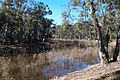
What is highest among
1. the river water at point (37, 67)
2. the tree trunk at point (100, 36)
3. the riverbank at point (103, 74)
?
the tree trunk at point (100, 36)

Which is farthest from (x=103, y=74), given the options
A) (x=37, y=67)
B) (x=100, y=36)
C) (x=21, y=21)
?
(x=21, y=21)

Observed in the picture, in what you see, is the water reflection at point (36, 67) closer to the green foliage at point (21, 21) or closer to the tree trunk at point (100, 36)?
the tree trunk at point (100, 36)

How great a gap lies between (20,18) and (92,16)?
61.2 m

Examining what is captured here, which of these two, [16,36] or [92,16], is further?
[16,36]

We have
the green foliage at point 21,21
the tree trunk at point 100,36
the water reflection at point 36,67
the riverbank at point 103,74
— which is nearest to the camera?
the riverbank at point 103,74

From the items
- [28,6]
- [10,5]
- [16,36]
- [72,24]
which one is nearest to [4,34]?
[16,36]

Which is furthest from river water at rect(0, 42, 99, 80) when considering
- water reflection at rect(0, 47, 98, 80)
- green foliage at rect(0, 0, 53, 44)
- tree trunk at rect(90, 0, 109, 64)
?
green foliage at rect(0, 0, 53, 44)

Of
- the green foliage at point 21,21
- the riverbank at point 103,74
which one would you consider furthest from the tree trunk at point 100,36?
the green foliage at point 21,21

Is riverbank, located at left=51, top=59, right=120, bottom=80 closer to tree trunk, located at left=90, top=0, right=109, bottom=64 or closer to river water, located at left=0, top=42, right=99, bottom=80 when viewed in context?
tree trunk, located at left=90, top=0, right=109, bottom=64

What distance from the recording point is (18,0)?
76.0 meters

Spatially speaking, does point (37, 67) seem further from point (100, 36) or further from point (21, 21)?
point (21, 21)

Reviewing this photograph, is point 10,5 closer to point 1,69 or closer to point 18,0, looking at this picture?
point 18,0

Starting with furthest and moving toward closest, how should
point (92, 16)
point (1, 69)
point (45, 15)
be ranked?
point (45, 15) < point (92, 16) < point (1, 69)

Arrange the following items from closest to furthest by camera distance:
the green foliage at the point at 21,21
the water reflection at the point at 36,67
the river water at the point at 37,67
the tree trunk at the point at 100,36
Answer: the tree trunk at the point at 100,36 < the water reflection at the point at 36,67 < the river water at the point at 37,67 < the green foliage at the point at 21,21
